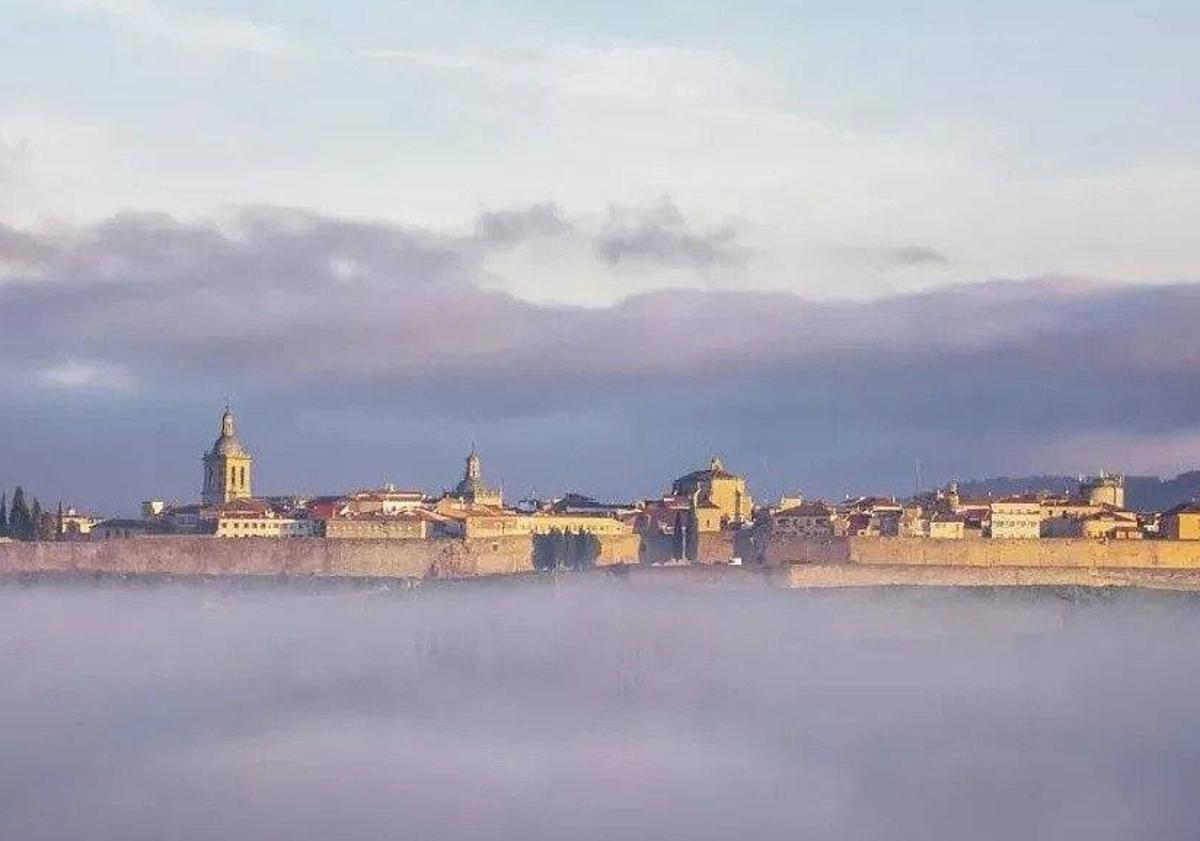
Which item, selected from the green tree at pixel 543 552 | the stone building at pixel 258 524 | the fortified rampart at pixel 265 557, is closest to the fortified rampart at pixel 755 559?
the fortified rampart at pixel 265 557

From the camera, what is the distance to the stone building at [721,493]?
10888 centimetres

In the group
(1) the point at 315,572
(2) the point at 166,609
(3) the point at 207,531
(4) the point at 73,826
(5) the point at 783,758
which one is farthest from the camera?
(3) the point at 207,531

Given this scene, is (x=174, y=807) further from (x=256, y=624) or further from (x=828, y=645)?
(x=256, y=624)

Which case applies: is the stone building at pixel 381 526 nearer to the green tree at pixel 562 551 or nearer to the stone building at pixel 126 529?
the green tree at pixel 562 551

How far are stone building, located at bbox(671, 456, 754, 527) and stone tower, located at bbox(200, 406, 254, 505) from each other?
18.0 metres

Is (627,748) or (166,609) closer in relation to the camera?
(627,748)

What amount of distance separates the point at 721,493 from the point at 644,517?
3568 millimetres

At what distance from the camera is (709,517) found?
105688mm

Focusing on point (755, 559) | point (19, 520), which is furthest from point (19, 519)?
point (755, 559)

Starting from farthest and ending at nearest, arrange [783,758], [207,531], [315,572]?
[207,531], [315,572], [783,758]

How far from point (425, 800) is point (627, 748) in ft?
22.3

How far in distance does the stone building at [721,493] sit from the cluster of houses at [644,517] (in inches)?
3.0

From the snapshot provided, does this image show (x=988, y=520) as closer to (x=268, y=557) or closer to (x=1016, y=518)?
(x=1016, y=518)

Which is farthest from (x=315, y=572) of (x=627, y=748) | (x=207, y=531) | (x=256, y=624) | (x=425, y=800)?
(x=425, y=800)
